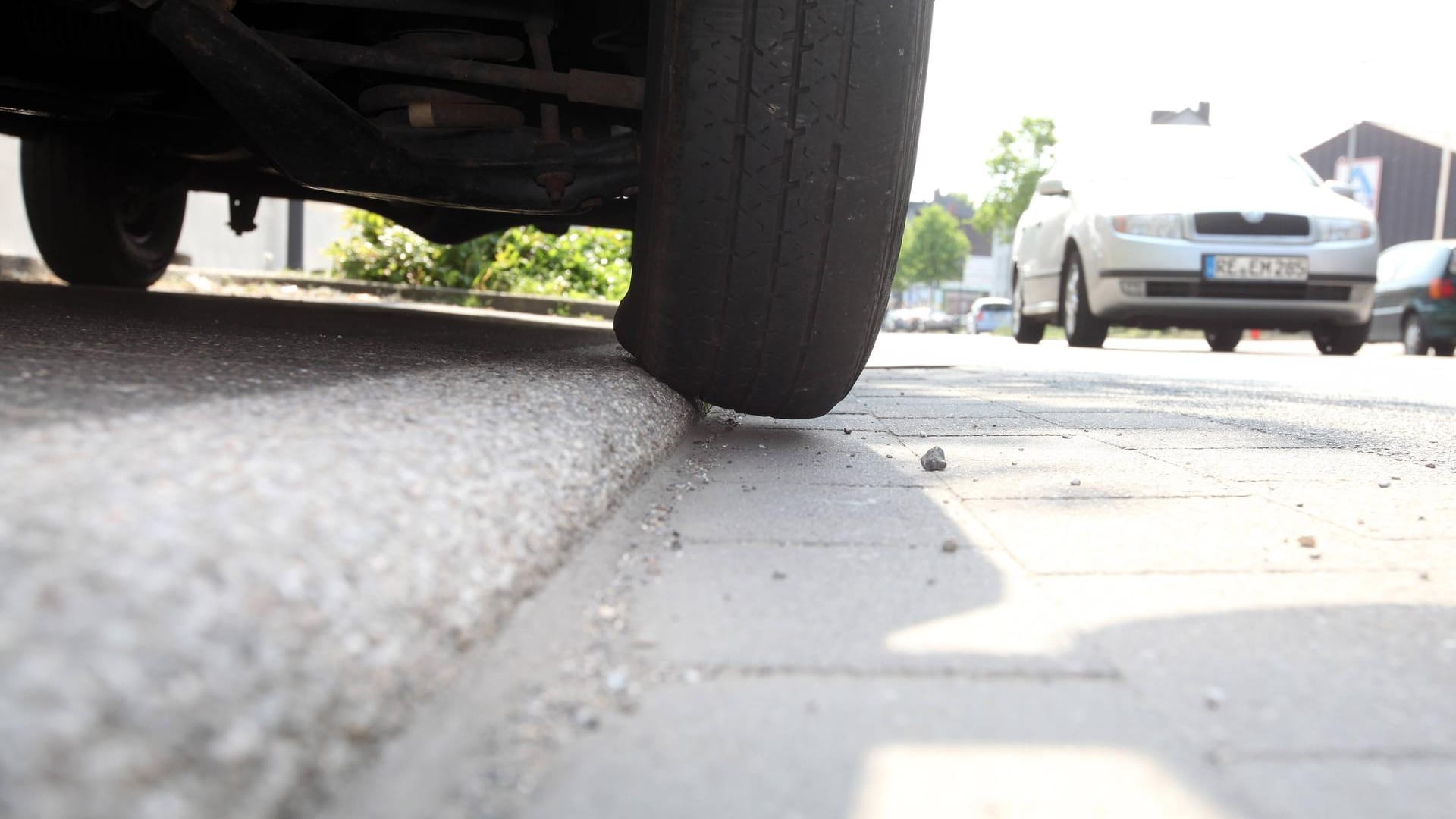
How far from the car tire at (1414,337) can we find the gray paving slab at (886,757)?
12116 millimetres

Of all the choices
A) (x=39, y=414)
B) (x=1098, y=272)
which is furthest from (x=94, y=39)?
(x=1098, y=272)

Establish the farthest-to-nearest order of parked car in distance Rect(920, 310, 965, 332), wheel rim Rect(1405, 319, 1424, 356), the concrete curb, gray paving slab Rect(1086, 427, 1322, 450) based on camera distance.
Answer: parked car in distance Rect(920, 310, 965, 332), wheel rim Rect(1405, 319, 1424, 356), gray paving slab Rect(1086, 427, 1322, 450), the concrete curb

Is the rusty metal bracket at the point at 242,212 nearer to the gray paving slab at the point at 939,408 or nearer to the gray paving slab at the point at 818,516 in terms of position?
the gray paving slab at the point at 939,408

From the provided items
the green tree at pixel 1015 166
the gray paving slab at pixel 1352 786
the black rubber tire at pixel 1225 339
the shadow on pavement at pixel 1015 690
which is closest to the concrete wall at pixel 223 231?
the black rubber tire at pixel 1225 339

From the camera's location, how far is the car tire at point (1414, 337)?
37.4ft

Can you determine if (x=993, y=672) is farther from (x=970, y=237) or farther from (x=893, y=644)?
(x=970, y=237)

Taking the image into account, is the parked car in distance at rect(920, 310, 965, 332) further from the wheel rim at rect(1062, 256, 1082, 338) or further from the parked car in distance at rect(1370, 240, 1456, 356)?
the wheel rim at rect(1062, 256, 1082, 338)

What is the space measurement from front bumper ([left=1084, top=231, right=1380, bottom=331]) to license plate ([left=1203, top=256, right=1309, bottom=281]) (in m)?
0.03

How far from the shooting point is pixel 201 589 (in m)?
0.72

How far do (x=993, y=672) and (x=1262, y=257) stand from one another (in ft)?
21.8

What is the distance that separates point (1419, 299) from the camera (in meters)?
11.6

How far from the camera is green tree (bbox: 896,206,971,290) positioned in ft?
174

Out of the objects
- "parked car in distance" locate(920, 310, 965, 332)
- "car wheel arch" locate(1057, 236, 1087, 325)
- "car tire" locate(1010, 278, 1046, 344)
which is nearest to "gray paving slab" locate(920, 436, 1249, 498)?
"car wheel arch" locate(1057, 236, 1087, 325)

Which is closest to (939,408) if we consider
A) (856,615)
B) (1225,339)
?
(856,615)
